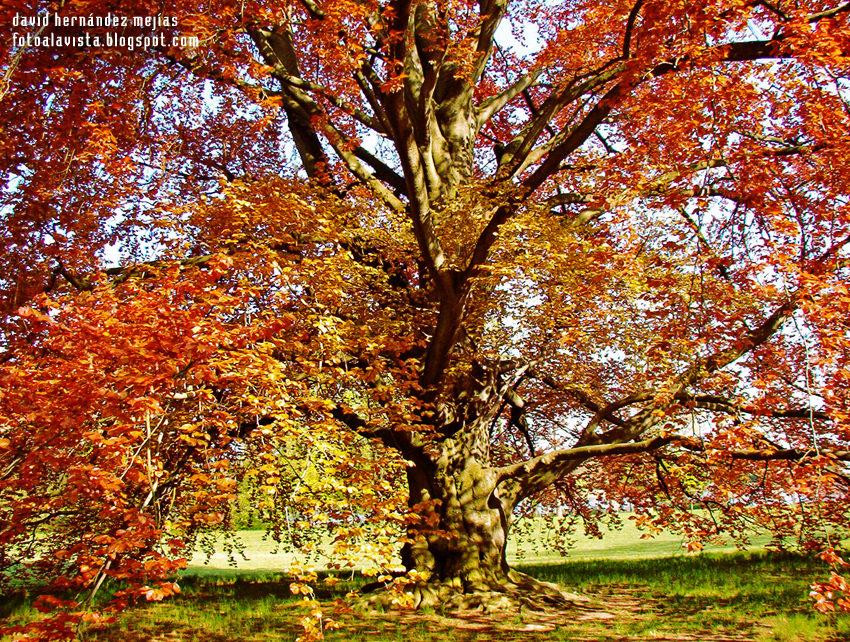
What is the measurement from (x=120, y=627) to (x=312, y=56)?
9.81m

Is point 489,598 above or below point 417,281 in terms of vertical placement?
below

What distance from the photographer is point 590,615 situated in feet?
25.9

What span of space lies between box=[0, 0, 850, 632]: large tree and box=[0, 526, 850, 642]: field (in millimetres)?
889

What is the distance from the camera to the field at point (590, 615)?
21.9 feet

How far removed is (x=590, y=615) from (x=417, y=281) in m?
5.76

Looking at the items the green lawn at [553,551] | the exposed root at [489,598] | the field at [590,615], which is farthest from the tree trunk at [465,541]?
the green lawn at [553,551]

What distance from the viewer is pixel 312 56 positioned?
37.5 feet

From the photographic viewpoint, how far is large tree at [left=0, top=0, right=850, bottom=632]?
17.0 ft

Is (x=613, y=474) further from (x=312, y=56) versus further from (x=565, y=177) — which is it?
(x=312, y=56)

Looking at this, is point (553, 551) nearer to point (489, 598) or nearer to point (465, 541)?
point (465, 541)

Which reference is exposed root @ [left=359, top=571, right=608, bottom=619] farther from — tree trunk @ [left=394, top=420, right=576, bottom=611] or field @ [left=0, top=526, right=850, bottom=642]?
field @ [left=0, top=526, right=850, bottom=642]

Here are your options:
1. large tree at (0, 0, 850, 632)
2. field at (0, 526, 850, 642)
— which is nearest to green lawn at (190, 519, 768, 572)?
field at (0, 526, 850, 642)

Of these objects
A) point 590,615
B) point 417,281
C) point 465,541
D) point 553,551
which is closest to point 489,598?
point 465,541

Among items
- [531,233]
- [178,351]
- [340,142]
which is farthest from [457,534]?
[340,142]
